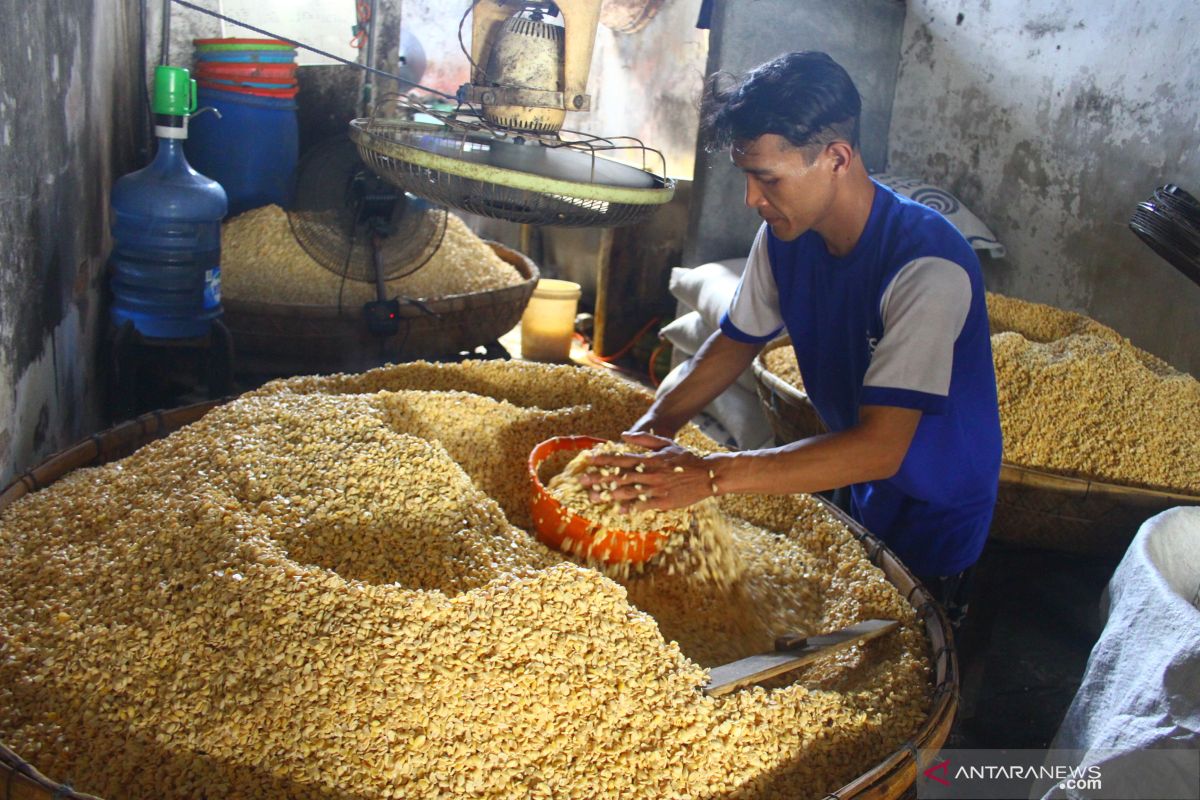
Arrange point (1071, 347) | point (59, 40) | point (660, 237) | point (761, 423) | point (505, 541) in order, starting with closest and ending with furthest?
point (505, 541), point (59, 40), point (1071, 347), point (761, 423), point (660, 237)

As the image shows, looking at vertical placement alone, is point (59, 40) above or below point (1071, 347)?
above

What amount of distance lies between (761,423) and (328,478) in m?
2.05

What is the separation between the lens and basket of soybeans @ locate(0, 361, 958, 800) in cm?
102

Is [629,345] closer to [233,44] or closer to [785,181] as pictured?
[233,44]

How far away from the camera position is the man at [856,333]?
142cm

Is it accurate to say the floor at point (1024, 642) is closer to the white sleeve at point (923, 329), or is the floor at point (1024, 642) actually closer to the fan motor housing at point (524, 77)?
the white sleeve at point (923, 329)

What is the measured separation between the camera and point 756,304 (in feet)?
6.10

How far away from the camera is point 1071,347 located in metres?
2.45

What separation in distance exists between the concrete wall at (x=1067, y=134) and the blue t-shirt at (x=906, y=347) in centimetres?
159

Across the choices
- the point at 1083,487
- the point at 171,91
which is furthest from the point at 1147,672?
the point at 171,91

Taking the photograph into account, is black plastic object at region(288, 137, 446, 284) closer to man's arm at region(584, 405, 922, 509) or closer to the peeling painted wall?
man's arm at region(584, 405, 922, 509)

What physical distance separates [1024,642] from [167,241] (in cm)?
250

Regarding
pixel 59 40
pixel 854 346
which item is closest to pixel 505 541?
pixel 854 346

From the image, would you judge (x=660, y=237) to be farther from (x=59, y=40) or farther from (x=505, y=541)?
(x=505, y=541)
